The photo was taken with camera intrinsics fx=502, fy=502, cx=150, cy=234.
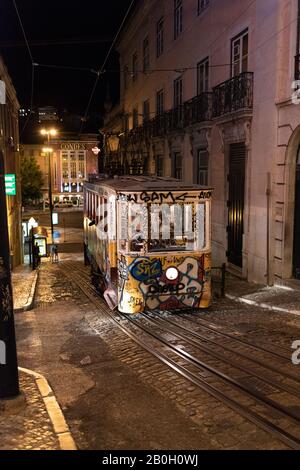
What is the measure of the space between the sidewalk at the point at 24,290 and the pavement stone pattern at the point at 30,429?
6.36m

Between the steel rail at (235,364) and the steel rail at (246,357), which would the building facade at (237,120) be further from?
the steel rail at (235,364)

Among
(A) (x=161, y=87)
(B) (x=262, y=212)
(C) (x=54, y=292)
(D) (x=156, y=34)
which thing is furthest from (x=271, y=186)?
(D) (x=156, y=34)

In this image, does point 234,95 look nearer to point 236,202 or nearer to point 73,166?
point 236,202

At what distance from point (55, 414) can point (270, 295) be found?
7905 mm

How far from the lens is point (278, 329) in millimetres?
9523

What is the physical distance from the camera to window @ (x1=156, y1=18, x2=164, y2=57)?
85.7 ft

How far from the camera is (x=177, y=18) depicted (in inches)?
914

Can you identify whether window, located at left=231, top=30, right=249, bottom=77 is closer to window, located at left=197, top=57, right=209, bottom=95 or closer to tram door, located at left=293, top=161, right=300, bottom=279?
window, located at left=197, top=57, right=209, bottom=95

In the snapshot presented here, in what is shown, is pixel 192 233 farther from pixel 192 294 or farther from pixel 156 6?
pixel 156 6

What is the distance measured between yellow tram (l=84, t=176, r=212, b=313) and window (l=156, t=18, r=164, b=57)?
17556 mm

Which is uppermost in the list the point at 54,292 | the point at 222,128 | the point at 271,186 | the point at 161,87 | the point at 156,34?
the point at 156,34

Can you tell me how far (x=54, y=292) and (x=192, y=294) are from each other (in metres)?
5.63

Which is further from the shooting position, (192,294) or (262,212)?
(262,212)

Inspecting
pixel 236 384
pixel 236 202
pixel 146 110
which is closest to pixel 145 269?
pixel 236 384
